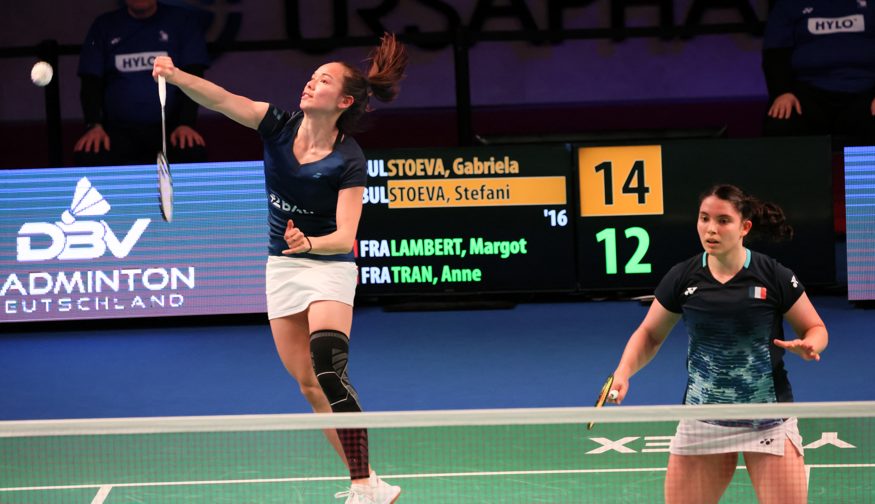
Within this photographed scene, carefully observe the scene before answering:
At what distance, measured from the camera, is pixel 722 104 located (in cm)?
1393

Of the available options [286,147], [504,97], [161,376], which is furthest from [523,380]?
[504,97]

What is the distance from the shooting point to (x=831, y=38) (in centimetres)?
1020

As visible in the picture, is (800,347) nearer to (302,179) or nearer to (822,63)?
(302,179)

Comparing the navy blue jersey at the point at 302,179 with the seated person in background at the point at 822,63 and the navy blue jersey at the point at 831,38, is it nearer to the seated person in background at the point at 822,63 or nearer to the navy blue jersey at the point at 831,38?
the seated person in background at the point at 822,63

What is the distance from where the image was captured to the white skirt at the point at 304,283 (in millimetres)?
5156

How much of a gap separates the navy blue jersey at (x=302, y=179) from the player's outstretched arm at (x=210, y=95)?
0.05m

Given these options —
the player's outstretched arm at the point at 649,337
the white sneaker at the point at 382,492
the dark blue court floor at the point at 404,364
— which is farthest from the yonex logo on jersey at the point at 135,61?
the player's outstretched arm at the point at 649,337

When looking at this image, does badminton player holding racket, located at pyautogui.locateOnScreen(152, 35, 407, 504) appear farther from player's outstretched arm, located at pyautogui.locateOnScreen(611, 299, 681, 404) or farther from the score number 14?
the score number 14

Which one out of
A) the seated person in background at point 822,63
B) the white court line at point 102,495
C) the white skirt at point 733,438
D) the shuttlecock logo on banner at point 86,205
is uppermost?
the seated person in background at point 822,63

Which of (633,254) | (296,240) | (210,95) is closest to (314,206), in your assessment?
(296,240)

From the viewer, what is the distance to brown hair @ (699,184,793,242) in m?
4.20

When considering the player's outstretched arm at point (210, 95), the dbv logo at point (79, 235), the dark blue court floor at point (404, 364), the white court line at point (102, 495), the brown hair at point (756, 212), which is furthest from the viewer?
the dbv logo at point (79, 235)

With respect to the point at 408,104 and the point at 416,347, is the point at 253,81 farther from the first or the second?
the point at 416,347

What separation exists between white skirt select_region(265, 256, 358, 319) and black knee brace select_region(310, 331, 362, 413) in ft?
0.70
